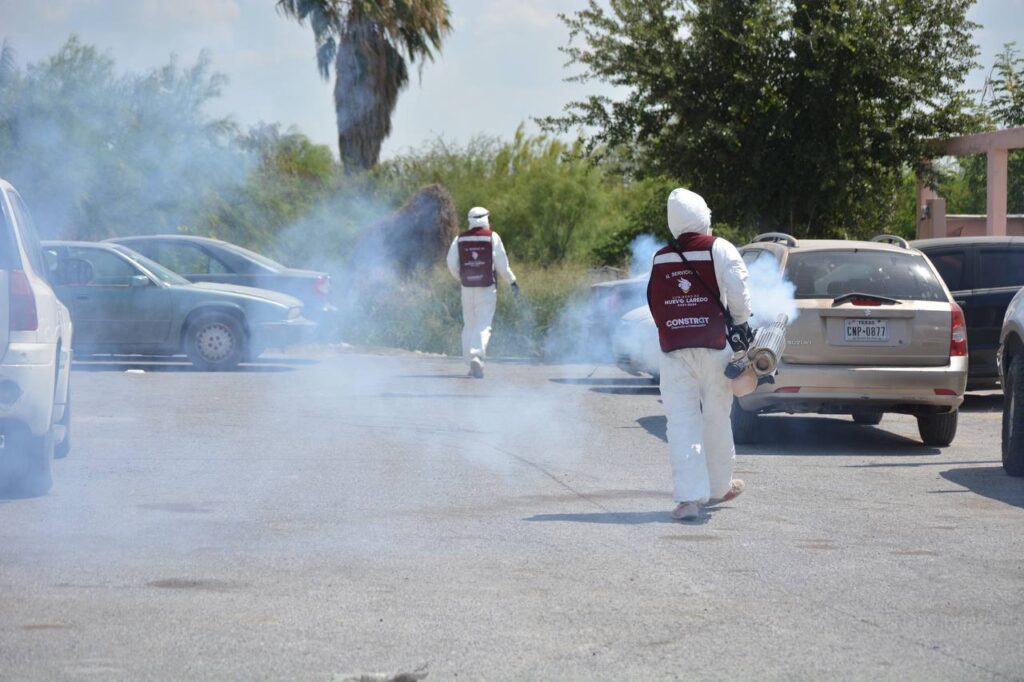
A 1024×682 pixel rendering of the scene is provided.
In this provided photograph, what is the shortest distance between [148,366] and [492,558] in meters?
12.0

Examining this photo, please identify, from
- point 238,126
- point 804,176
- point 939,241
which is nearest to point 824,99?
point 804,176

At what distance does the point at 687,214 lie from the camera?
7777mm

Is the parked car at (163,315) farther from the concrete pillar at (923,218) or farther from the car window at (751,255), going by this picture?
the concrete pillar at (923,218)

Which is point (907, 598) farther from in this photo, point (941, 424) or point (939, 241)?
point (939, 241)

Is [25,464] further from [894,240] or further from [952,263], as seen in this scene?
[952,263]

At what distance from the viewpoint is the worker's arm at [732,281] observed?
25.1 feet

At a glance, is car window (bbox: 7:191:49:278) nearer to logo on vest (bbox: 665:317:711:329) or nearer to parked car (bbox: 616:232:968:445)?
logo on vest (bbox: 665:317:711:329)

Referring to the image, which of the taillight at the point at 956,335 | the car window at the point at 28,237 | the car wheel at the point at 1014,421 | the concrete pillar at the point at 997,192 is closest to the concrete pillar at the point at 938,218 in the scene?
the concrete pillar at the point at 997,192

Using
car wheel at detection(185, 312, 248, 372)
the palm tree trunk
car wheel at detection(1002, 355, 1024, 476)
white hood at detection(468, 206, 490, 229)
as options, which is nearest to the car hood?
car wheel at detection(185, 312, 248, 372)

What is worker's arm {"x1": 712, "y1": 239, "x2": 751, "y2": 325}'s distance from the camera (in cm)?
765

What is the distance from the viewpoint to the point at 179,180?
52.6 feet

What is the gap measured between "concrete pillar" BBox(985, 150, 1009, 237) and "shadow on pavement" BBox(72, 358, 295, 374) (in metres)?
11.3

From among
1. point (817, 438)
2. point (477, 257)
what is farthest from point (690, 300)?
point (477, 257)

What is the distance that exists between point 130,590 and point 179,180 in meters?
11.0
